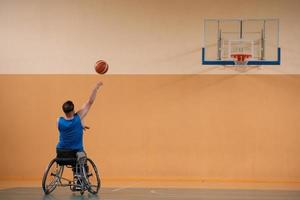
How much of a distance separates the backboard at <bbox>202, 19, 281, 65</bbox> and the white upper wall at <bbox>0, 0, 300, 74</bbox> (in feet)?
0.48

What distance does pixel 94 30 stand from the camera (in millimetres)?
13781

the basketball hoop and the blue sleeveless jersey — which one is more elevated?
the basketball hoop

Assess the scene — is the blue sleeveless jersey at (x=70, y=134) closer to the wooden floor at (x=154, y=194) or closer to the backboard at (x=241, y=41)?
the wooden floor at (x=154, y=194)

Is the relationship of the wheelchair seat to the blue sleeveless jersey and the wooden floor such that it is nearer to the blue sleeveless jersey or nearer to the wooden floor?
the blue sleeveless jersey

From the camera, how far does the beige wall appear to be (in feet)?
43.6

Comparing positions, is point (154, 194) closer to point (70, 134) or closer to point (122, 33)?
point (70, 134)

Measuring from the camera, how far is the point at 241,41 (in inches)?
519

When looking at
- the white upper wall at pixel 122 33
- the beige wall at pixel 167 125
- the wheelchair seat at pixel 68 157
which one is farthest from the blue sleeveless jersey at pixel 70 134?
the white upper wall at pixel 122 33

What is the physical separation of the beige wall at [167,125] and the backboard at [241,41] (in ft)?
1.36

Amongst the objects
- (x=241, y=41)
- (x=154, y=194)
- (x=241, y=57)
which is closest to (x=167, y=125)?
(x=241, y=57)

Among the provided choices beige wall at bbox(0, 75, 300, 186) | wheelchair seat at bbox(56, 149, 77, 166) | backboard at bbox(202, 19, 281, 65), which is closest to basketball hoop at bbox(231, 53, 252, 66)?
backboard at bbox(202, 19, 281, 65)

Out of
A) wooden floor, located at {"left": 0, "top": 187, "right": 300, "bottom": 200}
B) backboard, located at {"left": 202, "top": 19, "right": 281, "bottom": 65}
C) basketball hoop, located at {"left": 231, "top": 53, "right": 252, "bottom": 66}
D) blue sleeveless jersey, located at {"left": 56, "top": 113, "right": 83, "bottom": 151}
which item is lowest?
wooden floor, located at {"left": 0, "top": 187, "right": 300, "bottom": 200}

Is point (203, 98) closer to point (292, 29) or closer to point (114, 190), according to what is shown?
point (292, 29)

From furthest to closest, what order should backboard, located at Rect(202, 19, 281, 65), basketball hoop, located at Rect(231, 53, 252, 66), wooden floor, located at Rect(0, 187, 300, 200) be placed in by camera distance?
1. backboard, located at Rect(202, 19, 281, 65)
2. basketball hoop, located at Rect(231, 53, 252, 66)
3. wooden floor, located at Rect(0, 187, 300, 200)
